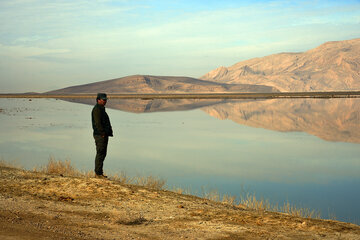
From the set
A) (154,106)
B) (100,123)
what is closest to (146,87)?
(154,106)

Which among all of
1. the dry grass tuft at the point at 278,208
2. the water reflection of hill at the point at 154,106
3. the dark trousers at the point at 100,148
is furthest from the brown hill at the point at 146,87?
the dry grass tuft at the point at 278,208

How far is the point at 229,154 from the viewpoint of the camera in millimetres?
17828

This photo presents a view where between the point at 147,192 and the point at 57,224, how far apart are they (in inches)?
122

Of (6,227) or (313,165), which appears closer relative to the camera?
(6,227)

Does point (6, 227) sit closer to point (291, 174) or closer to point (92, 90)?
point (291, 174)

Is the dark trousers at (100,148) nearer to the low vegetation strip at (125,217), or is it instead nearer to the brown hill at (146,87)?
the low vegetation strip at (125,217)

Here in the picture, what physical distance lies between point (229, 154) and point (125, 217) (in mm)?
10632

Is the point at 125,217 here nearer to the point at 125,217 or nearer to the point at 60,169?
the point at 125,217

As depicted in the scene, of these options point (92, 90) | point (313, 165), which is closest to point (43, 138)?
point (313, 165)

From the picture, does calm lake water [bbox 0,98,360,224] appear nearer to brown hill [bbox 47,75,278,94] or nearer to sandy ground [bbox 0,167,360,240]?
sandy ground [bbox 0,167,360,240]

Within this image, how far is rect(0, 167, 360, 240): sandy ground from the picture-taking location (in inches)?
269

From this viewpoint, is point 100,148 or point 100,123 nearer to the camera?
point 100,123

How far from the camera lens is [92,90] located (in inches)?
6801

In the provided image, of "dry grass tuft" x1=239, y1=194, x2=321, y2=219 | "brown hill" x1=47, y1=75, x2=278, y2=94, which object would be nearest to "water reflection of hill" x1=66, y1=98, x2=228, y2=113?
"dry grass tuft" x1=239, y1=194, x2=321, y2=219
